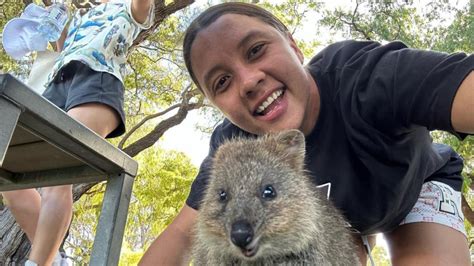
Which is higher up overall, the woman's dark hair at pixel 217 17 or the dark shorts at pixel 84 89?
the woman's dark hair at pixel 217 17

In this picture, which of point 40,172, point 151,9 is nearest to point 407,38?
point 151,9

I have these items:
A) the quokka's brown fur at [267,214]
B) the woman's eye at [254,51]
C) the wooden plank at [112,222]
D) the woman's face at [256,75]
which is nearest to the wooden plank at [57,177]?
the wooden plank at [112,222]

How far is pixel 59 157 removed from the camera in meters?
2.33

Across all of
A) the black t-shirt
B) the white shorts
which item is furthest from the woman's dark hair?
the white shorts

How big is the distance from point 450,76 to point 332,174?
2.55 ft

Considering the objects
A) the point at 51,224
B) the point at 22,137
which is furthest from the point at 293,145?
the point at 51,224

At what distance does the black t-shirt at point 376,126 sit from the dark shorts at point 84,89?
2.90ft

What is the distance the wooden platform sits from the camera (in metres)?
1.57

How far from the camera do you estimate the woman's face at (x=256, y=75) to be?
2.58 m

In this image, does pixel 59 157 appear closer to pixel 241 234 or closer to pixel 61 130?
pixel 61 130

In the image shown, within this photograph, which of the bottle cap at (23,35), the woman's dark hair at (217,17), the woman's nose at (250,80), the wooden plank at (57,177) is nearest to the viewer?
the wooden plank at (57,177)

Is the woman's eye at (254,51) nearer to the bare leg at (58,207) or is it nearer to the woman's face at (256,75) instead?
the woman's face at (256,75)

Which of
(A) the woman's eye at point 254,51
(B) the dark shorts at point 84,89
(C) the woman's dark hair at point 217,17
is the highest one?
(C) the woman's dark hair at point 217,17

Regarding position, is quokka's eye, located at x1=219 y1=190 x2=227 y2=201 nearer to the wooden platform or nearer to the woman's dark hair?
the wooden platform
